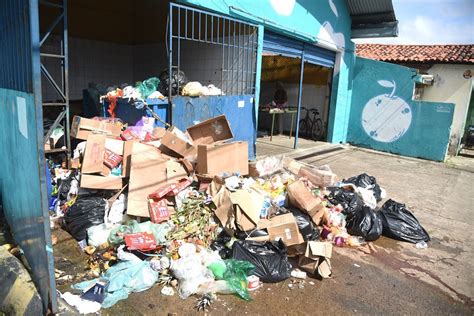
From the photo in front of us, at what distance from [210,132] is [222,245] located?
2.02 m

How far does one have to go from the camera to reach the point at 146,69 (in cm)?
948

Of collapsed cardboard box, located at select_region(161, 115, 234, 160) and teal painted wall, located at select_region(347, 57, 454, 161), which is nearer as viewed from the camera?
collapsed cardboard box, located at select_region(161, 115, 234, 160)

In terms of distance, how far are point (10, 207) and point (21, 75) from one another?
164cm

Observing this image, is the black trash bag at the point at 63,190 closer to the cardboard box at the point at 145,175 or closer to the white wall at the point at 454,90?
the cardboard box at the point at 145,175

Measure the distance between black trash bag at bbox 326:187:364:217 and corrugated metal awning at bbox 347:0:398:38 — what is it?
708cm

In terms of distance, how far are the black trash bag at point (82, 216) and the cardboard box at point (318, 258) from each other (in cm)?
228

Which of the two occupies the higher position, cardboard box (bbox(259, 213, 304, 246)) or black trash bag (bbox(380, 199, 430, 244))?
cardboard box (bbox(259, 213, 304, 246))

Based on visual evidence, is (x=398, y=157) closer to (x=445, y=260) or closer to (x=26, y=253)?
(x=445, y=260)

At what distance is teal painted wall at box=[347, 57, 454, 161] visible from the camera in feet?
32.5

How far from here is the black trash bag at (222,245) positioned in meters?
3.51

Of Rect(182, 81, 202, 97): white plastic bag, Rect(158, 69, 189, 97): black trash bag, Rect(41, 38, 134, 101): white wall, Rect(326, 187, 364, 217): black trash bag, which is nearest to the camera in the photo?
Rect(326, 187, 364, 217): black trash bag

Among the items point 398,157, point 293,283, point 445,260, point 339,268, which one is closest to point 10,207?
point 293,283

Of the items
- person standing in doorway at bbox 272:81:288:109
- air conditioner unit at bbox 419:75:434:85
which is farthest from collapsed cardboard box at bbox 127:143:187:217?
air conditioner unit at bbox 419:75:434:85

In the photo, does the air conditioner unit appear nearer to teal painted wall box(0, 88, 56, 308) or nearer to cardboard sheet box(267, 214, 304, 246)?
cardboard sheet box(267, 214, 304, 246)
